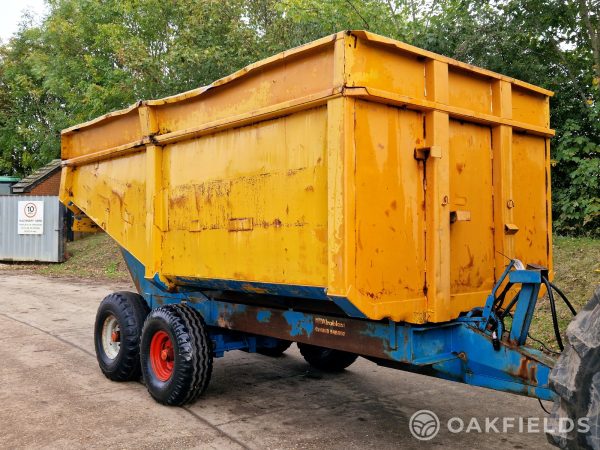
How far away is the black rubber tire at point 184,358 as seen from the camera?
15.8 ft

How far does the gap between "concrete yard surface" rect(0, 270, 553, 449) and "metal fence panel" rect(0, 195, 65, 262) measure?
13.0 meters

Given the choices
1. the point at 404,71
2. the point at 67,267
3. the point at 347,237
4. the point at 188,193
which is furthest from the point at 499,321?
the point at 67,267

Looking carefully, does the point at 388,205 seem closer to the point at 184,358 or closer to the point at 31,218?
the point at 184,358

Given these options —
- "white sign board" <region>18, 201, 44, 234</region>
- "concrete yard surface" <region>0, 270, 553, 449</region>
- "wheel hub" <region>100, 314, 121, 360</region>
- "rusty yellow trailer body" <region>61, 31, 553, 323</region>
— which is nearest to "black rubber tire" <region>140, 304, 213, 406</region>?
"concrete yard surface" <region>0, 270, 553, 449</region>

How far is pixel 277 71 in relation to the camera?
4.09m

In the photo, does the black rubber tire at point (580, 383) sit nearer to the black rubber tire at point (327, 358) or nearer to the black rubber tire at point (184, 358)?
the black rubber tire at point (184, 358)

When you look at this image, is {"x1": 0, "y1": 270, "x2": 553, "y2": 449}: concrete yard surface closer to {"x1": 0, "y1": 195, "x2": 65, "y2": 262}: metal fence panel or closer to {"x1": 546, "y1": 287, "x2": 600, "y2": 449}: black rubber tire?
{"x1": 546, "y1": 287, "x2": 600, "y2": 449}: black rubber tire

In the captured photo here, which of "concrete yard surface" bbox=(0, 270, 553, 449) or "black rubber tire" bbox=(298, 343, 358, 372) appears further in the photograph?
"black rubber tire" bbox=(298, 343, 358, 372)

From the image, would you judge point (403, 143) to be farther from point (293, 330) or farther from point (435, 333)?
point (293, 330)

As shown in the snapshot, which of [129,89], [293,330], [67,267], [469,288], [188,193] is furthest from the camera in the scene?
[129,89]

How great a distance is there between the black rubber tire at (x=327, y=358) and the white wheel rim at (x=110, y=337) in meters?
1.88

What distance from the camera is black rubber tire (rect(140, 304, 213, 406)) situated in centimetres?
482

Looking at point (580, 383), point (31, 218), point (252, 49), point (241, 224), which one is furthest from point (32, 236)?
point (580, 383)

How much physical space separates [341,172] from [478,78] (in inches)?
59.8
